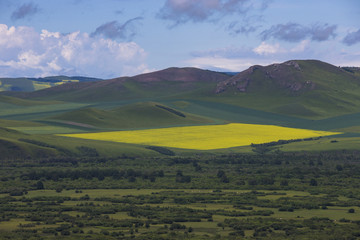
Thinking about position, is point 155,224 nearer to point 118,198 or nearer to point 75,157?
point 118,198

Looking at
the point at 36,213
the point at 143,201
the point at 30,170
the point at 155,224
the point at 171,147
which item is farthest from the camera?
the point at 171,147

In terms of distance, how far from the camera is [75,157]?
586ft

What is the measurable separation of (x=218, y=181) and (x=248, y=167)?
28706mm

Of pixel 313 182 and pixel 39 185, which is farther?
pixel 313 182

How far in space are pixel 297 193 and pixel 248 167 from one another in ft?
145

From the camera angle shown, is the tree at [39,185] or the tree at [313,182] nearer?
the tree at [39,185]

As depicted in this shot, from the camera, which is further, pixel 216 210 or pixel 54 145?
pixel 54 145

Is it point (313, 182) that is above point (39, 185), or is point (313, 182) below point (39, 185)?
above

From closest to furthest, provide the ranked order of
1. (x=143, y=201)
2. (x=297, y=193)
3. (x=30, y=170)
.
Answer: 1. (x=143, y=201)
2. (x=297, y=193)
3. (x=30, y=170)

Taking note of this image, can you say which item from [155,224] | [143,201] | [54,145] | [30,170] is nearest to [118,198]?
[143,201]

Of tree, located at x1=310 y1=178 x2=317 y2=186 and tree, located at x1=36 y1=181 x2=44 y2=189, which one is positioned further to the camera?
tree, located at x1=310 y1=178 x2=317 y2=186

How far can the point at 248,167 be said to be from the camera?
16488cm

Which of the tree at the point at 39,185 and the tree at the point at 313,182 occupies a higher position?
the tree at the point at 313,182

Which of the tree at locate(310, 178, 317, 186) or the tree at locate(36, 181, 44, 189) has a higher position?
the tree at locate(310, 178, 317, 186)
